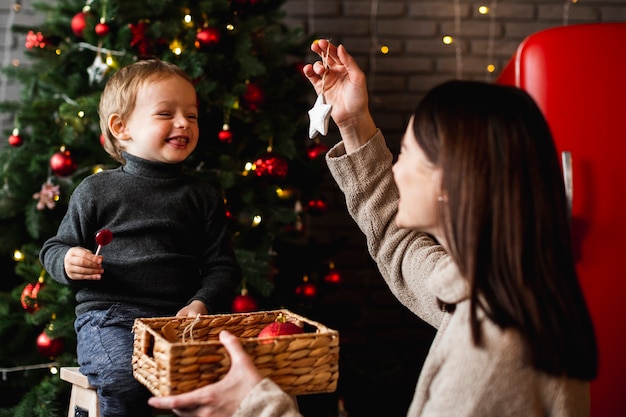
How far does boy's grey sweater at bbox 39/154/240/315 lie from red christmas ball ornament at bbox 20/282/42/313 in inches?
18.7

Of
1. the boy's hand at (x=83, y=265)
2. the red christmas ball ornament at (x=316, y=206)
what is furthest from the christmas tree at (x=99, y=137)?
the boy's hand at (x=83, y=265)

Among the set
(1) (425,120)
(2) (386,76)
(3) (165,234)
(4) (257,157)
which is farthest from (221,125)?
(1) (425,120)

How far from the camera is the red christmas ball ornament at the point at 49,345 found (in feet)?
8.22

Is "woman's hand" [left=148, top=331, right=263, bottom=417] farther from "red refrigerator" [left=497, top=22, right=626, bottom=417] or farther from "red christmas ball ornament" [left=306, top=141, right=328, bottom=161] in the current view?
"red christmas ball ornament" [left=306, top=141, right=328, bottom=161]

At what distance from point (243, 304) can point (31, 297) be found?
27.7 inches

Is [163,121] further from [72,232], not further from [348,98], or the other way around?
[348,98]

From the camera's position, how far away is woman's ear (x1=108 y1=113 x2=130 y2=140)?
206 cm

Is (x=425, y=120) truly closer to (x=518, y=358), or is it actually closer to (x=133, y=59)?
(x=518, y=358)

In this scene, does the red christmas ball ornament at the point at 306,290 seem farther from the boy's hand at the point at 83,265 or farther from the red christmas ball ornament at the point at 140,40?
the boy's hand at the point at 83,265

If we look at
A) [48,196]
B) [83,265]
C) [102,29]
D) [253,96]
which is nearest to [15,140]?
[48,196]

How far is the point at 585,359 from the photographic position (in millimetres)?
1171

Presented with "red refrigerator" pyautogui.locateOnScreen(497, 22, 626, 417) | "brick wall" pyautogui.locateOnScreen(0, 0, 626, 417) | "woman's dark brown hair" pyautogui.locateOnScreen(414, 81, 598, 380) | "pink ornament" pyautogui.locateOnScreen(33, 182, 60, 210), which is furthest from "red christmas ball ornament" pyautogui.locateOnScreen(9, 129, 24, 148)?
"woman's dark brown hair" pyautogui.locateOnScreen(414, 81, 598, 380)

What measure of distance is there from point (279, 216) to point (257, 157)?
24 centimetres

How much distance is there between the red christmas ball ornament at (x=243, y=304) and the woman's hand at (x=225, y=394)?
51.5 inches
